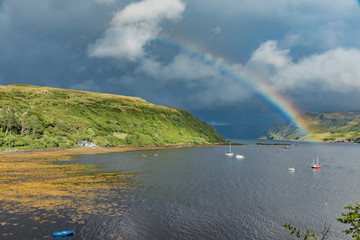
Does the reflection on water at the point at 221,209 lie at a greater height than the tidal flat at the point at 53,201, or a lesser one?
lesser

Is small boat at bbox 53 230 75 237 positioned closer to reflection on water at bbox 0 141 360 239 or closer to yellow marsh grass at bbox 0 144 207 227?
reflection on water at bbox 0 141 360 239

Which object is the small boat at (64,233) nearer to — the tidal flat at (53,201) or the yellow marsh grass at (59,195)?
the tidal flat at (53,201)

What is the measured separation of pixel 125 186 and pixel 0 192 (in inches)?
961

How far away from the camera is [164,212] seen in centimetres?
3888

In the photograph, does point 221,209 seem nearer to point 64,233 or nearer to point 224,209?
point 224,209

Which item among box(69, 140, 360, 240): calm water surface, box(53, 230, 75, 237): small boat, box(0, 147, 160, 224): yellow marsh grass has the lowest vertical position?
box(69, 140, 360, 240): calm water surface

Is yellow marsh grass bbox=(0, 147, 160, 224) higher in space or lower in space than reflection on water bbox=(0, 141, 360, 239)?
higher

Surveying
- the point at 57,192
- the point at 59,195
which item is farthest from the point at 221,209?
the point at 57,192

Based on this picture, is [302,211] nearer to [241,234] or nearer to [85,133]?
[241,234]

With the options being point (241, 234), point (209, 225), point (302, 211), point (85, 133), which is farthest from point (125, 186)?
point (85, 133)

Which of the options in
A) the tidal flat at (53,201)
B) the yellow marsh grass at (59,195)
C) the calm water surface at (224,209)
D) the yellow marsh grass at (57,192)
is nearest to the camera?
the tidal flat at (53,201)

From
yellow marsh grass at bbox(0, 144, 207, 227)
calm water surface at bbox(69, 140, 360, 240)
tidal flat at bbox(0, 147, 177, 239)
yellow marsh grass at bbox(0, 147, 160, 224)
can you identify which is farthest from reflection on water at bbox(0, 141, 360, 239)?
yellow marsh grass at bbox(0, 147, 160, 224)

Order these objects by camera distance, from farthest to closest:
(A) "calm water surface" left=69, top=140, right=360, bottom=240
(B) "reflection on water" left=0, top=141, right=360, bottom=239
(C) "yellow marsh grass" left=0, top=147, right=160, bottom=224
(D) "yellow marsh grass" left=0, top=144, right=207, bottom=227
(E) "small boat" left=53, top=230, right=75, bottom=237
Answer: (C) "yellow marsh grass" left=0, top=147, right=160, bottom=224 < (D) "yellow marsh grass" left=0, top=144, right=207, bottom=227 < (A) "calm water surface" left=69, top=140, right=360, bottom=240 < (B) "reflection on water" left=0, top=141, right=360, bottom=239 < (E) "small boat" left=53, top=230, right=75, bottom=237

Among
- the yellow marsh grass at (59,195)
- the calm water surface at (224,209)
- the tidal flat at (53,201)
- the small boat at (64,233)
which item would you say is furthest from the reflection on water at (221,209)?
the yellow marsh grass at (59,195)
